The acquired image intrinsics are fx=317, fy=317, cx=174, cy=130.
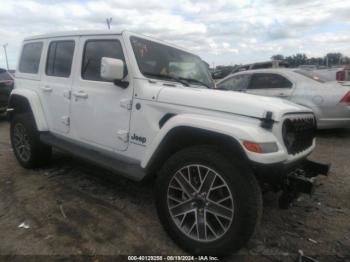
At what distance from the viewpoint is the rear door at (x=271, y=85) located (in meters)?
7.05

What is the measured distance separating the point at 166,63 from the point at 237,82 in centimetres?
463

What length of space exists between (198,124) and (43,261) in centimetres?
175

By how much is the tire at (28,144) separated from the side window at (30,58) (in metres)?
0.73

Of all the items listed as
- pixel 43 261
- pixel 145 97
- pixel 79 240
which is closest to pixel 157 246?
pixel 79 240

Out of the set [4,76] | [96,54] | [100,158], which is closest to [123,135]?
[100,158]

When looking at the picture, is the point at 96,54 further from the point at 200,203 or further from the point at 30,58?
the point at 200,203

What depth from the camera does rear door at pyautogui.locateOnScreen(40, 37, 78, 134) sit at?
4.17 meters

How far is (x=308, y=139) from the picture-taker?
10.5 ft

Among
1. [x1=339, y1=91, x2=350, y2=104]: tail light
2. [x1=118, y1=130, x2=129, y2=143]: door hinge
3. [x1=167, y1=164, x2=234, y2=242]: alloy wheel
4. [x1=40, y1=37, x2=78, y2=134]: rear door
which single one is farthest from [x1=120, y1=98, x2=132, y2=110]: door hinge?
[x1=339, y1=91, x2=350, y2=104]: tail light

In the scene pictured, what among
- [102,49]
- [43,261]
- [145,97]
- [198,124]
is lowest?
[43,261]

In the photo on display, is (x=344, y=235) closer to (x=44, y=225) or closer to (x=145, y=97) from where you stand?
(x=145, y=97)

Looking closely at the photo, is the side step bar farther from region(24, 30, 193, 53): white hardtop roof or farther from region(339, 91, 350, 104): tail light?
region(339, 91, 350, 104): tail light

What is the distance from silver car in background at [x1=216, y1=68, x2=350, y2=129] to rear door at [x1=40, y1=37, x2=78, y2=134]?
373 centimetres

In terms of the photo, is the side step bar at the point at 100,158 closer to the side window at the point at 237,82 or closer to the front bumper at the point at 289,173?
the front bumper at the point at 289,173
